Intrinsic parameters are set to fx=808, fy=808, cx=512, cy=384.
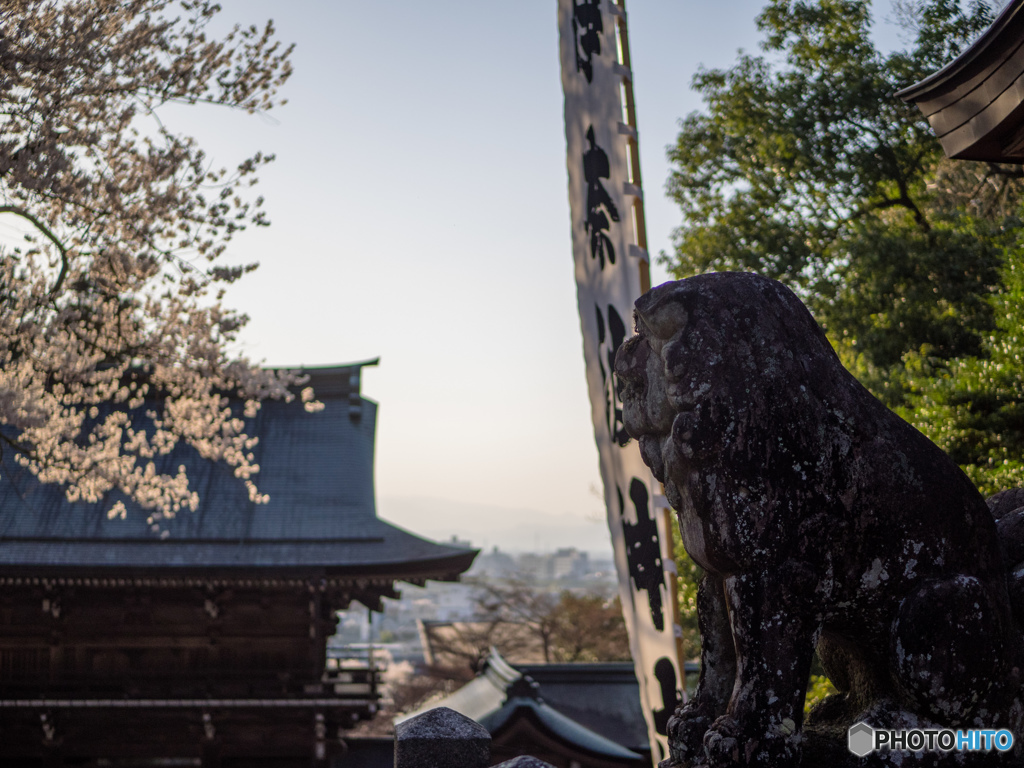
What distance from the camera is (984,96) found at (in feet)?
12.2

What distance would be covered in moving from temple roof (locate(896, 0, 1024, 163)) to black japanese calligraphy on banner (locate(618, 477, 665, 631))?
267cm

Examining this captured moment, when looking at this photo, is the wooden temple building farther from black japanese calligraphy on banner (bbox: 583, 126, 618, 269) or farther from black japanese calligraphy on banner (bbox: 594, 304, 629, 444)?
black japanese calligraphy on banner (bbox: 583, 126, 618, 269)

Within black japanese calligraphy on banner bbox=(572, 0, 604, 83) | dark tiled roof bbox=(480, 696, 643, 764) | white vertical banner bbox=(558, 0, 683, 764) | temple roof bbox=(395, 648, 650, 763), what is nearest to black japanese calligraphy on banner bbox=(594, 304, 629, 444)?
white vertical banner bbox=(558, 0, 683, 764)

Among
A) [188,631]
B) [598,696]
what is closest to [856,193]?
[598,696]

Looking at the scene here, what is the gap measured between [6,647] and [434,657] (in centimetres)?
2123

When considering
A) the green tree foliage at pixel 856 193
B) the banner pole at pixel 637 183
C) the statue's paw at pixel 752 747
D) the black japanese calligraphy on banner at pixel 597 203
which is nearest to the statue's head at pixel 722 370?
the statue's paw at pixel 752 747

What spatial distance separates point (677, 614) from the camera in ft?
17.0

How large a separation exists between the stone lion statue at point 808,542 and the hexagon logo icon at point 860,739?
0.02 m

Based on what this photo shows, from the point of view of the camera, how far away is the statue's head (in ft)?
7.43

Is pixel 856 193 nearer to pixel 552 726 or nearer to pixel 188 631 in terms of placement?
pixel 552 726

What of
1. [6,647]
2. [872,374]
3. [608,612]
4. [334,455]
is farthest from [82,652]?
[608,612]

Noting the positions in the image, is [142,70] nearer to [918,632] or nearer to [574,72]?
[574,72]

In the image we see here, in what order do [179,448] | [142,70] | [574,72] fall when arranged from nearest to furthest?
[574,72]
[142,70]
[179,448]

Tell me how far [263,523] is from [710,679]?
432 inches
